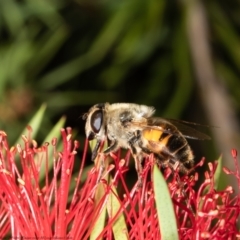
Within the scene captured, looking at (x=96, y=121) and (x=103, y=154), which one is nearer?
(x=103, y=154)

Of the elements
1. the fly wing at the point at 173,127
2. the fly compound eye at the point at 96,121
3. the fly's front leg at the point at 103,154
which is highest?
the fly compound eye at the point at 96,121

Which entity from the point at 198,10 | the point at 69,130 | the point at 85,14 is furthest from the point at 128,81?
the point at 69,130

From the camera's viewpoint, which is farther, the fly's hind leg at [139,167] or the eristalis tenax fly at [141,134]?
the eristalis tenax fly at [141,134]

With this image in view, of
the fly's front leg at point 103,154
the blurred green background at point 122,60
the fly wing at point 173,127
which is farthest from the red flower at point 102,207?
the blurred green background at point 122,60

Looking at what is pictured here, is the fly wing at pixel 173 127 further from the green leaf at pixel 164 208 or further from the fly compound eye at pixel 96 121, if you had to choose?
the green leaf at pixel 164 208

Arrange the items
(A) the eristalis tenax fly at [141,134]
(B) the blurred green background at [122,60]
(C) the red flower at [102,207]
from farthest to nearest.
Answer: (B) the blurred green background at [122,60]
(A) the eristalis tenax fly at [141,134]
(C) the red flower at [102,207]

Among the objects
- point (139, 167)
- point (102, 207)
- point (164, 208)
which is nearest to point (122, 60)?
point (139, 167)

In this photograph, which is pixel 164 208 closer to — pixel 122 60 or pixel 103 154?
pixel 103 154

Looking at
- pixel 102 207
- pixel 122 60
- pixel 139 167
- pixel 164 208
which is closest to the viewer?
pixel 164 208
